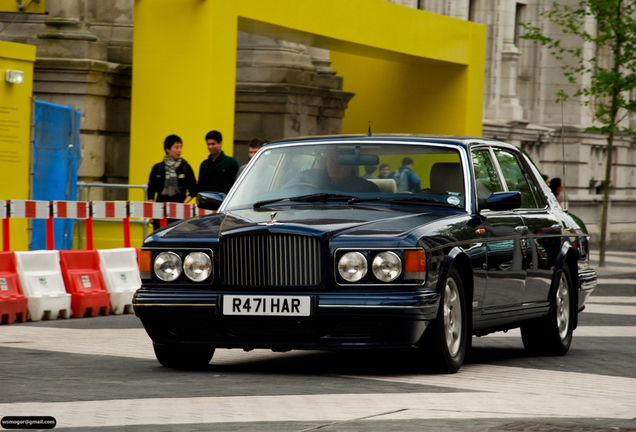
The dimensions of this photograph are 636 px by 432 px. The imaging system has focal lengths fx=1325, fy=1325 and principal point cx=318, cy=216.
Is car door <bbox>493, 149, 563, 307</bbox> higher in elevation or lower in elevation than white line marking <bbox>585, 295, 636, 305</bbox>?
higher

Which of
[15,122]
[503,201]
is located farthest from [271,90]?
[503,201]

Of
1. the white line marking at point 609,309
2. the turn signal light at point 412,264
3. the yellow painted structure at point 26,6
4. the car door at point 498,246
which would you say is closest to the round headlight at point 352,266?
the turn signal light at point 412,264

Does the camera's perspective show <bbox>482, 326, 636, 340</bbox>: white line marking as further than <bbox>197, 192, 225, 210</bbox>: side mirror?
Yes

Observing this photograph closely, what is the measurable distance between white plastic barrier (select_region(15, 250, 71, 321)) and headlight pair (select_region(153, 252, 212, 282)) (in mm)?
4611

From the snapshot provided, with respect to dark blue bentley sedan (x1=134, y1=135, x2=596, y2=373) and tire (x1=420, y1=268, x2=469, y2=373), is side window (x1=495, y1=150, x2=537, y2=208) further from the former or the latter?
tire (x1=420, y1=268, x2=469, y2=373)

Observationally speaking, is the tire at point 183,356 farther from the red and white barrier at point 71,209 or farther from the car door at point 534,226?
the red and white barrier at point 71,209

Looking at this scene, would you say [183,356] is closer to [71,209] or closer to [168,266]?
[168,266]

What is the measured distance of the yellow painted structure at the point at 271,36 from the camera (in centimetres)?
1652

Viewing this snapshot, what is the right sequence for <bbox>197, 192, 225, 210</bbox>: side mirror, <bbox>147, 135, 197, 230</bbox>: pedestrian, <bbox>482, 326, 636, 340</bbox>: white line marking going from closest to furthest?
<bbox>197, 192, 225, 210</bbox>: side mirror
<bbox>482, 326, 636, 340</bbox>: white line marking
<bbox>147, 135, 197, 230</bbox>: pedestrian

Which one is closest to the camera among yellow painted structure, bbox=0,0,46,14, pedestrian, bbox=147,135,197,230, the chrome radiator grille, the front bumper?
the front bumper

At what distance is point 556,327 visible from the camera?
10031 millimetres

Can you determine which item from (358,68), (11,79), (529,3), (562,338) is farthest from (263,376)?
(529,3)

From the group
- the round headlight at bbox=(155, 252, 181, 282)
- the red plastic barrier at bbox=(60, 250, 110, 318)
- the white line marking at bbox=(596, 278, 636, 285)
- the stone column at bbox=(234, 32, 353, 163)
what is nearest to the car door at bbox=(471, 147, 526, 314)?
the round headlight at bbox=(155, 252, 181, 282)

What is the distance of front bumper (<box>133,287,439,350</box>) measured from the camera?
7660mm
